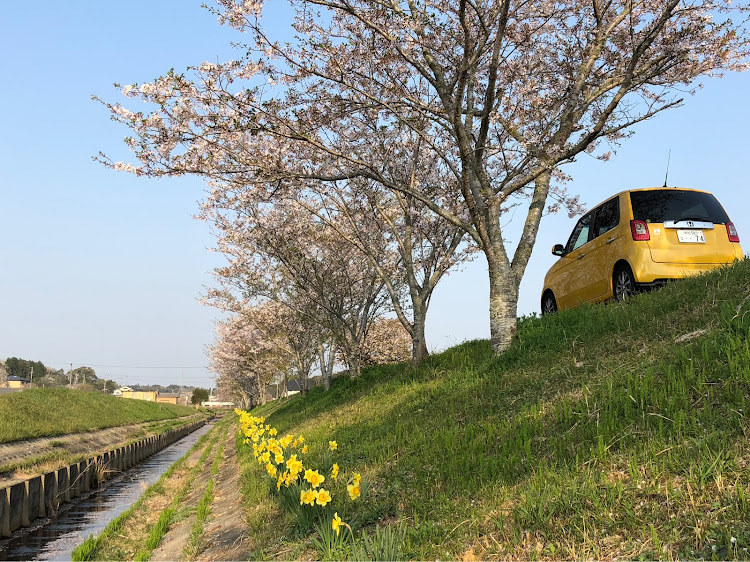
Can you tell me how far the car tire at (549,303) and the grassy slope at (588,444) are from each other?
87.6 inches

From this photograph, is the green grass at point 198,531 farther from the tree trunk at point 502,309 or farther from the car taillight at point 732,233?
the car taillight at point 732,233

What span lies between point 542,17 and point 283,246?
36.2ft

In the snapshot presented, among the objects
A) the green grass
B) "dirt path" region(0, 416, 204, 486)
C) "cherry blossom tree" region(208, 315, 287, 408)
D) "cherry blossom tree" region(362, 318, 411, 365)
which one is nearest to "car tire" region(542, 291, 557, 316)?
the green grass

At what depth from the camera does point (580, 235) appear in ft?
33.8

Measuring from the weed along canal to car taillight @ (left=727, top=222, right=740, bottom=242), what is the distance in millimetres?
12682

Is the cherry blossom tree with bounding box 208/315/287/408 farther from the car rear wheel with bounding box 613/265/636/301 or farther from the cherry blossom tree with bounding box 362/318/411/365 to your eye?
the car rear wheel with bounding box 613/265/636/301

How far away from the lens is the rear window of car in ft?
27.4

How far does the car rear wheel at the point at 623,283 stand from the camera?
8.61 m

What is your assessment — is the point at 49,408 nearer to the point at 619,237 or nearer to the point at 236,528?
the point at 236,528

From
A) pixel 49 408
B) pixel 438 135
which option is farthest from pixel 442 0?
pixel 49 408

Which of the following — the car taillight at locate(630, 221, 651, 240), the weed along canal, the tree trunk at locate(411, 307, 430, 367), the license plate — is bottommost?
the weed along canal

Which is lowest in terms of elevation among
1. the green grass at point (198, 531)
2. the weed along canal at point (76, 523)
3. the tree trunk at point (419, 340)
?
the weed along canal at point (76, 523)

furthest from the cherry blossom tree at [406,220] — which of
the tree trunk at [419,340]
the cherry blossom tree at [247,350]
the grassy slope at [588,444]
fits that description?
the cherry blossom tree at [247,350]

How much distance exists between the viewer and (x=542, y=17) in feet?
37.6
